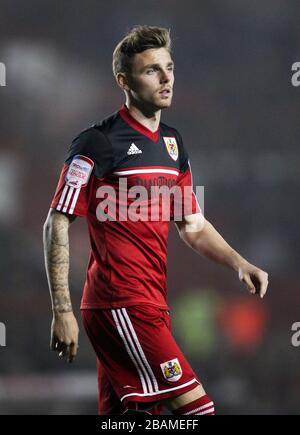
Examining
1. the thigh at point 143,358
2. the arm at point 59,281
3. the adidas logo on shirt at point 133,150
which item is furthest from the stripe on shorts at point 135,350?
the adidas logo on shirt at point 133,150

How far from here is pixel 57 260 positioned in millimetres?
2307

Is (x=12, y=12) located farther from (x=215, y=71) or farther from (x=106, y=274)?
(x=106, y=274)

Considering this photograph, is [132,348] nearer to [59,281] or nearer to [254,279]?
[59,281]

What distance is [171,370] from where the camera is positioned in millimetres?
2312

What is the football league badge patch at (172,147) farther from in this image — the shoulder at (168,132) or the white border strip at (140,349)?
the white border strip at (140,349)

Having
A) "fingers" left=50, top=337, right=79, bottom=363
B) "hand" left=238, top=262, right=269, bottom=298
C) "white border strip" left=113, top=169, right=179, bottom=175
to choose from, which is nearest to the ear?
"white border strip" left=113, top=169, right=179, bottom=175

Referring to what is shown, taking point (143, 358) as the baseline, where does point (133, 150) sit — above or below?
above

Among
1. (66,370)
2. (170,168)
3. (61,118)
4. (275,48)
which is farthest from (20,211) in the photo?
(170,168)

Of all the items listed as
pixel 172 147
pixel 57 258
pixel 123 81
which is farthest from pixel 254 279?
pixel 123 81

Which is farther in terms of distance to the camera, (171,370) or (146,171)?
(146,171)

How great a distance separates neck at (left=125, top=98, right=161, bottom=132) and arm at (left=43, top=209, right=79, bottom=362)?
1.40 feet

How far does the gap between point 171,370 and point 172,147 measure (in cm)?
76

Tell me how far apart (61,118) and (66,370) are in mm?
1541

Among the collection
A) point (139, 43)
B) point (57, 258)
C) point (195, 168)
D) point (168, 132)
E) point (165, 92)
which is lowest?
point (57, 258)
